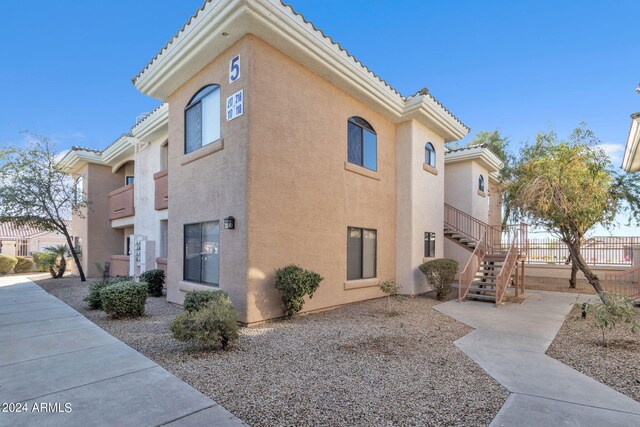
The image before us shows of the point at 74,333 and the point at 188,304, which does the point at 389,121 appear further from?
the point at 74,333

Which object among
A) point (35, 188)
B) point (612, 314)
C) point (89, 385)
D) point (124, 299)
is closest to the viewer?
point (89, 385)

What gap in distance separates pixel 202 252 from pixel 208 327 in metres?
3.71

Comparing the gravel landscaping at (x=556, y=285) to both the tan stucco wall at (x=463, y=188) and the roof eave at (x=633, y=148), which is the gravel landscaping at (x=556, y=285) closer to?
the tan stucco wall at (x=463, y=188)

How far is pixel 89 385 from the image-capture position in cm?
423

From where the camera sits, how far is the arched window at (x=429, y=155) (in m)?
13.1

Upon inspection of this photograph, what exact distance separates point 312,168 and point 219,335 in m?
4.85

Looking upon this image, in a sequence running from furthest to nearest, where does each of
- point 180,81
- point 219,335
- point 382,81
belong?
point 382,81 < point 180,81 < point 219,335

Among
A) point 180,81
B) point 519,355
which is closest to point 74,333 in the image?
point 180,81

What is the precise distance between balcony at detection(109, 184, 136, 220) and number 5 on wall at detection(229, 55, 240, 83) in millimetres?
10128

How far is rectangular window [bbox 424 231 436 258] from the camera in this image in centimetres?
1280

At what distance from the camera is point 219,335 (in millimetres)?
5527

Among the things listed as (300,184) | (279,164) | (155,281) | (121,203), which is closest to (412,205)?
(300,184)

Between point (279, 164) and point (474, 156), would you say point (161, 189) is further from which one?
point (474, 156)

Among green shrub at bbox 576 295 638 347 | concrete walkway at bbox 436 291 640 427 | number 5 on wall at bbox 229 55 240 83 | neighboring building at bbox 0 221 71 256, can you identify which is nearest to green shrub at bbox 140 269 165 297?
number 5 on wall at bbox 229 55 240 83
